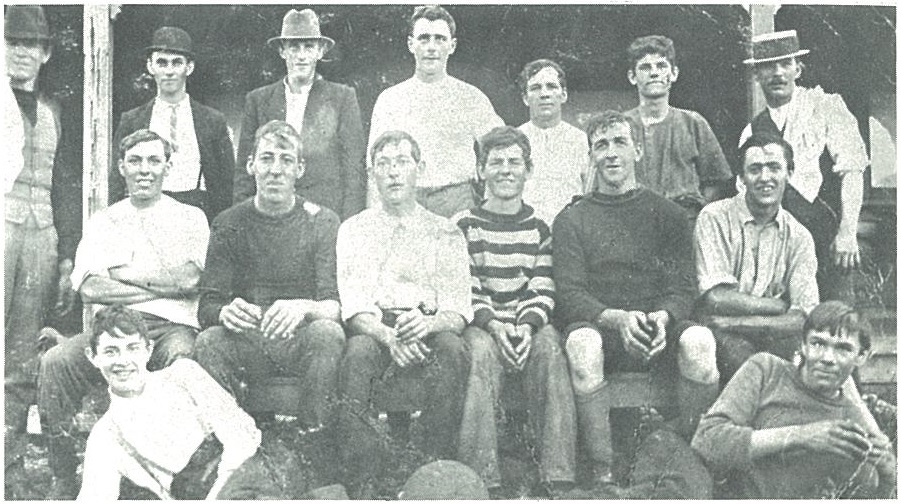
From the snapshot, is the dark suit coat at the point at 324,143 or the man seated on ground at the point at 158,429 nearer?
the man seated on ground at the point at 158,429

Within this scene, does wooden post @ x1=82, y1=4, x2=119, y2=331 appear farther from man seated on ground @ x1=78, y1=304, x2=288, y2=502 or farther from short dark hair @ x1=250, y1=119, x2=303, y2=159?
short dark hair @ x1=250, y1=119, x2=303, y2=159

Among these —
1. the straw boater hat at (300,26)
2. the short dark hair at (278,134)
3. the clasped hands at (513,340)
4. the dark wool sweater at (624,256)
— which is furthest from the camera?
the straw boater hat at (300,26)

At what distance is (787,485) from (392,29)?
9.11 feet

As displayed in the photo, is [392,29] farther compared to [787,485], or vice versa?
[392,29]

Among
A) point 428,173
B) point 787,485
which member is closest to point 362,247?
point 428,173

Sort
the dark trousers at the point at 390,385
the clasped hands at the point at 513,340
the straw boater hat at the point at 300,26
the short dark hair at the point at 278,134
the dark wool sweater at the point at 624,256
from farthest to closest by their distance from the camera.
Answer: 1. the straw boater hat at the point at 300,26
2. the short dark hair at the point at 278,134
3. the dark wool sweater at the point at 624,256
4. the clasped hands at the point at 513,340
5. the dark trousers at the point at 390,385

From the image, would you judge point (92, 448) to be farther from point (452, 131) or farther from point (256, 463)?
point (452, 131)

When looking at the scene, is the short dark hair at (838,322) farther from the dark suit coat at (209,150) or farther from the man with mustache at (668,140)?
the dark suit coat at (209,150)

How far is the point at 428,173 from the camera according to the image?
6.34 meters

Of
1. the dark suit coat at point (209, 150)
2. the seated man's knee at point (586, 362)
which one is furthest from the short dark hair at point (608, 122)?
the dark suit coat at point (209, 150)

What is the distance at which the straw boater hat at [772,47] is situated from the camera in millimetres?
6449

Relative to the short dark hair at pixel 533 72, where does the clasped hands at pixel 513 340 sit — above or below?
below

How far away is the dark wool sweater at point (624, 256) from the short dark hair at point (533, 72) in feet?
1.95

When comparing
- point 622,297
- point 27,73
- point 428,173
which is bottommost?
point 622,297
